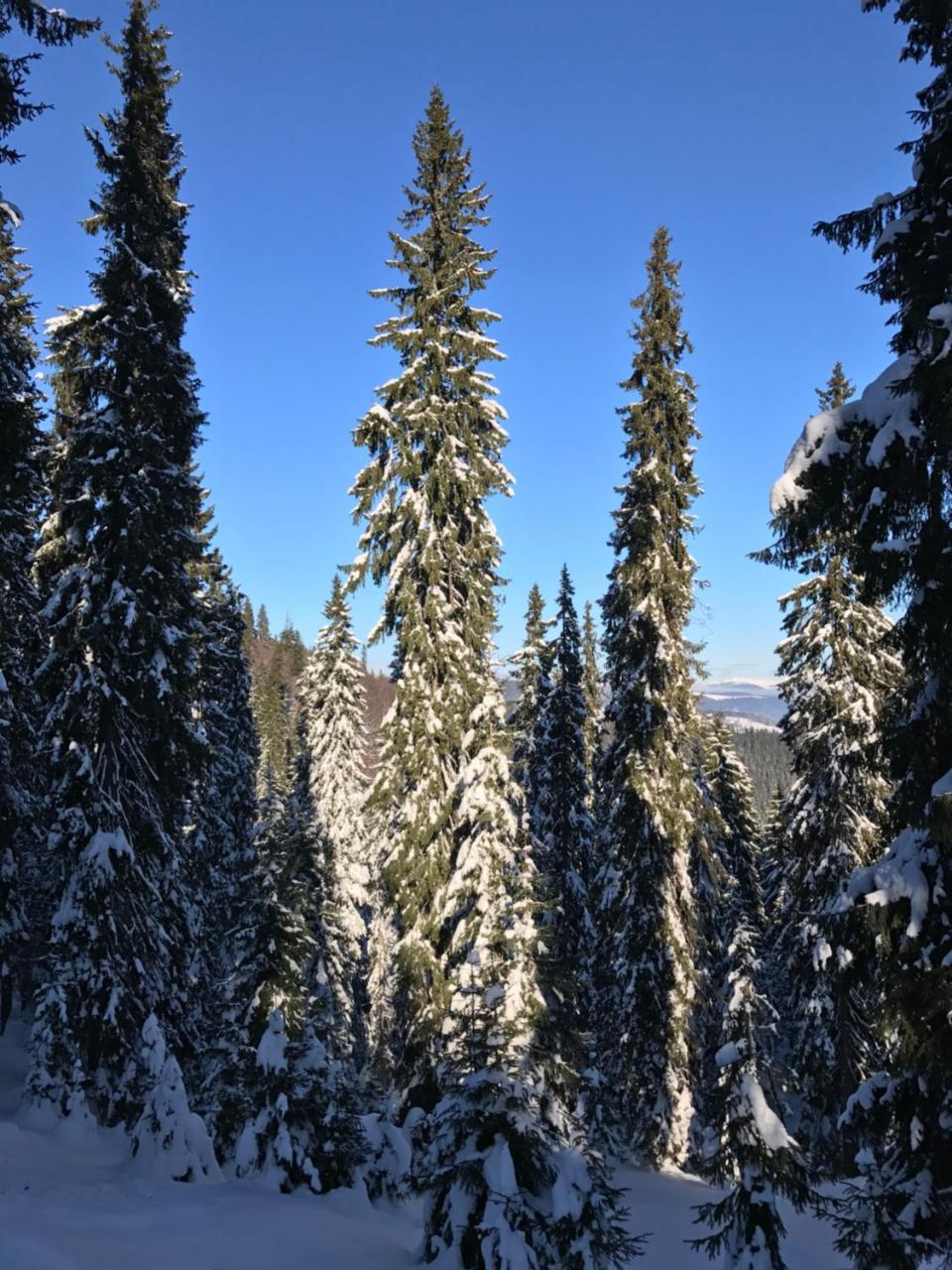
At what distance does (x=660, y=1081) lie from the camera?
58.7 ft

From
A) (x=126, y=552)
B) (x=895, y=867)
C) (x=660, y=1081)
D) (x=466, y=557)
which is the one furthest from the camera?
(x=660, y=1081)

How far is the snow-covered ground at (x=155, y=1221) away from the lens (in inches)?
264

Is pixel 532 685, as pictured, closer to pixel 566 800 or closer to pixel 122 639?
pixel 566 800

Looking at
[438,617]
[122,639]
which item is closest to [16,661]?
[122,639]

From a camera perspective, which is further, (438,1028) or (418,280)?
(418,280)

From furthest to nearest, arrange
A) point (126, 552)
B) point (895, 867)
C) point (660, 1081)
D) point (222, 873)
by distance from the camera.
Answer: point (222, 873), point (660, 1081), point (126, 552), point (895, 867)

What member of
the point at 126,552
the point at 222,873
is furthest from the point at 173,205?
the point at 222,873

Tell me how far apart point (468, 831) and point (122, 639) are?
6887 mm

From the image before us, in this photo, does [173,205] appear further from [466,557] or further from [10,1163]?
[10,1163]

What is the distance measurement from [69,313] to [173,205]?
376 centimetres

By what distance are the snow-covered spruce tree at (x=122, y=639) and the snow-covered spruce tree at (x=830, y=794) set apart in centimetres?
1325

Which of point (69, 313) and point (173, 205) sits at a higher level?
point (173, 205)

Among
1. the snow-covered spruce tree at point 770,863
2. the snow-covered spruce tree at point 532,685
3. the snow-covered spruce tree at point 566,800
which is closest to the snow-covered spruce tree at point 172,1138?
the snow-covered spruce tree at point 566,800

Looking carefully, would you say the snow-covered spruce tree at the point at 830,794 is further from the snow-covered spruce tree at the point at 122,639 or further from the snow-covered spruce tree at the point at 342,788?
the snow-covered spruce tree at the point at 342,788
